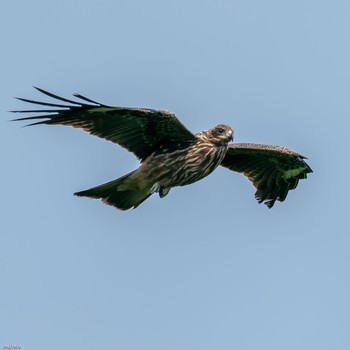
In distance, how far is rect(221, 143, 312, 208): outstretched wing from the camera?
1962 centimetres

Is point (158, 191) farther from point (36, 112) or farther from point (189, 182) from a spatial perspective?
point (36, 112)

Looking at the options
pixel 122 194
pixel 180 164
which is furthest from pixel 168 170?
pixel 122 194

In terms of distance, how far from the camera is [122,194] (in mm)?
17922

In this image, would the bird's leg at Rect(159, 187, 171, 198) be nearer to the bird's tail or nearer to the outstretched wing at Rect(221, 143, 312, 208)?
the bird's tail

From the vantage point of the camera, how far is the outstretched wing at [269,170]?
773 inches

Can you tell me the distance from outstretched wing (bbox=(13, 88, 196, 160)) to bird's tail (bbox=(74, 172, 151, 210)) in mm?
549

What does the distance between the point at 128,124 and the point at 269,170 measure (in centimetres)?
377

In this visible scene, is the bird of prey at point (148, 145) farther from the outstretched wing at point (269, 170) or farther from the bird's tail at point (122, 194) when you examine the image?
the outstretched wing at point (269, 170)

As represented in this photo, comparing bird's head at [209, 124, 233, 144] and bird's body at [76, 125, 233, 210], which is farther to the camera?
bird's head at [209, 124, 233, 144]

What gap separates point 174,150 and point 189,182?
0.60 meters

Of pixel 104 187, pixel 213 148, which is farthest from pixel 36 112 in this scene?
pixel 213 148

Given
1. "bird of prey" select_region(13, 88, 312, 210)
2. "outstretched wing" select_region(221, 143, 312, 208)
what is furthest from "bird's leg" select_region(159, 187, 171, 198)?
"outstretched wing" select_region(221, 143, 312, 208)

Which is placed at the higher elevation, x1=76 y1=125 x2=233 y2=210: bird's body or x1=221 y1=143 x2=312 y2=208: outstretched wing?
x1=221 y1=143 x2=312 y2=208: outstretched wing

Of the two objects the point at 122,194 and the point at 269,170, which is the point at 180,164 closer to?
the point at 122,194
